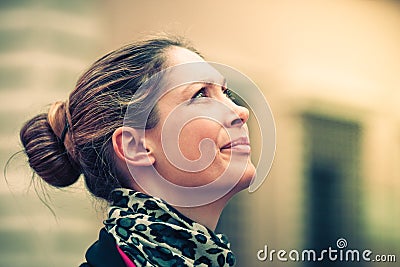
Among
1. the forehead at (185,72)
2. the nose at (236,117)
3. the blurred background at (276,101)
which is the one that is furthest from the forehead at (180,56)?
the blurred background at (276,101)

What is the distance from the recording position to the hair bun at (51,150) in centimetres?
125

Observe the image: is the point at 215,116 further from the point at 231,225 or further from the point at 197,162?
the point at 231,225

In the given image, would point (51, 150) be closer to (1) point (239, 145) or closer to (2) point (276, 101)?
Result: (1) point (239, 145)

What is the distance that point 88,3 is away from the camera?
1.97m

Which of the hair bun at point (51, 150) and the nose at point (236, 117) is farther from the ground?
the nose at point (236, 117)

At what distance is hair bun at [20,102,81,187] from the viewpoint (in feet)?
4.10

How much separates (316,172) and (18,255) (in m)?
0.87

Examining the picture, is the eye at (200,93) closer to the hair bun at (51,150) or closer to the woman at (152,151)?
the woman at (152,151)

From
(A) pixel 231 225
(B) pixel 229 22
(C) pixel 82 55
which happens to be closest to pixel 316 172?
(A) pixel 231 225

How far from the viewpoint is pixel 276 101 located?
81.7 inches

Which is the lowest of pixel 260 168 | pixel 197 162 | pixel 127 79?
pixel 260 168

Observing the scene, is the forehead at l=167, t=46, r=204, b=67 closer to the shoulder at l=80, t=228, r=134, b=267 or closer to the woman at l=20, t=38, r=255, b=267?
the woman at l=20, t=38, r=255, b=267

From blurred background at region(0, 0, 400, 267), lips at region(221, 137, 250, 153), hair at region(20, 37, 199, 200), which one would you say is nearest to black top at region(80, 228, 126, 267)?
hair at region(20, 37, 199, 200)

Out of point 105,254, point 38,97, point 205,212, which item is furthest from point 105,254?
point 38,97
